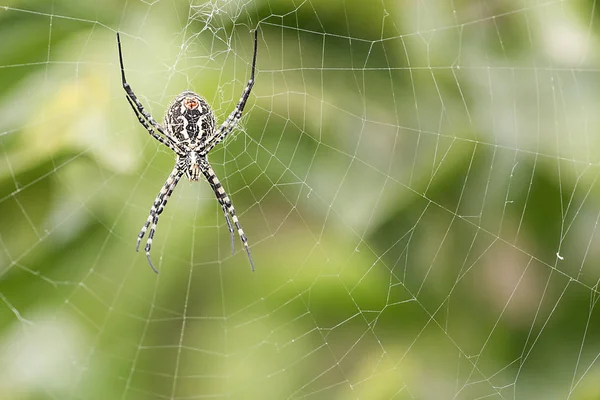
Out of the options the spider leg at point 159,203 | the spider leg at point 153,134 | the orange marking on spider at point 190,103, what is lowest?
the spider leg at point 159,203

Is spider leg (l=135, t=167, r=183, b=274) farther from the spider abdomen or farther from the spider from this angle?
the spider abdomen

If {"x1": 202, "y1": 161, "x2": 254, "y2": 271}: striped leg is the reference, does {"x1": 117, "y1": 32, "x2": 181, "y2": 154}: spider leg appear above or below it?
above

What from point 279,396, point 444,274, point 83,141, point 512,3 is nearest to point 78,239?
point 83,141

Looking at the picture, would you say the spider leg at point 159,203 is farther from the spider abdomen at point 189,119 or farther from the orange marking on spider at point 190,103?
the orange marking on spider at point 190,103

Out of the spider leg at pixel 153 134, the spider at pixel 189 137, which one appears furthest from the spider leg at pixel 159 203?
the spider leg at pixel 153 134

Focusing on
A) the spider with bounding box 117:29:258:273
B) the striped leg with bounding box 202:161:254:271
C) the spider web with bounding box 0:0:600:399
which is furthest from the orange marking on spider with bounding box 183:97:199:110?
the striped leg with bounding box 202:161:254:271

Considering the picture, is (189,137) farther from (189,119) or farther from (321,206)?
(321,206)

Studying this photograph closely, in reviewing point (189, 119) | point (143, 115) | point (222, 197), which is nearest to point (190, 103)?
point (189, 119)

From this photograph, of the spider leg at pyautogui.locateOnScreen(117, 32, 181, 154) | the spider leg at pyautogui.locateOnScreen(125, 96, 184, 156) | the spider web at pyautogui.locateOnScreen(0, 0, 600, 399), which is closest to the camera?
the spider web at pyautogui.locateOnScreen(0, 0, 600, 399)

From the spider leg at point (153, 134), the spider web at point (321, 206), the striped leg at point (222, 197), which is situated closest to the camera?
the spider web at point (321, 206)
